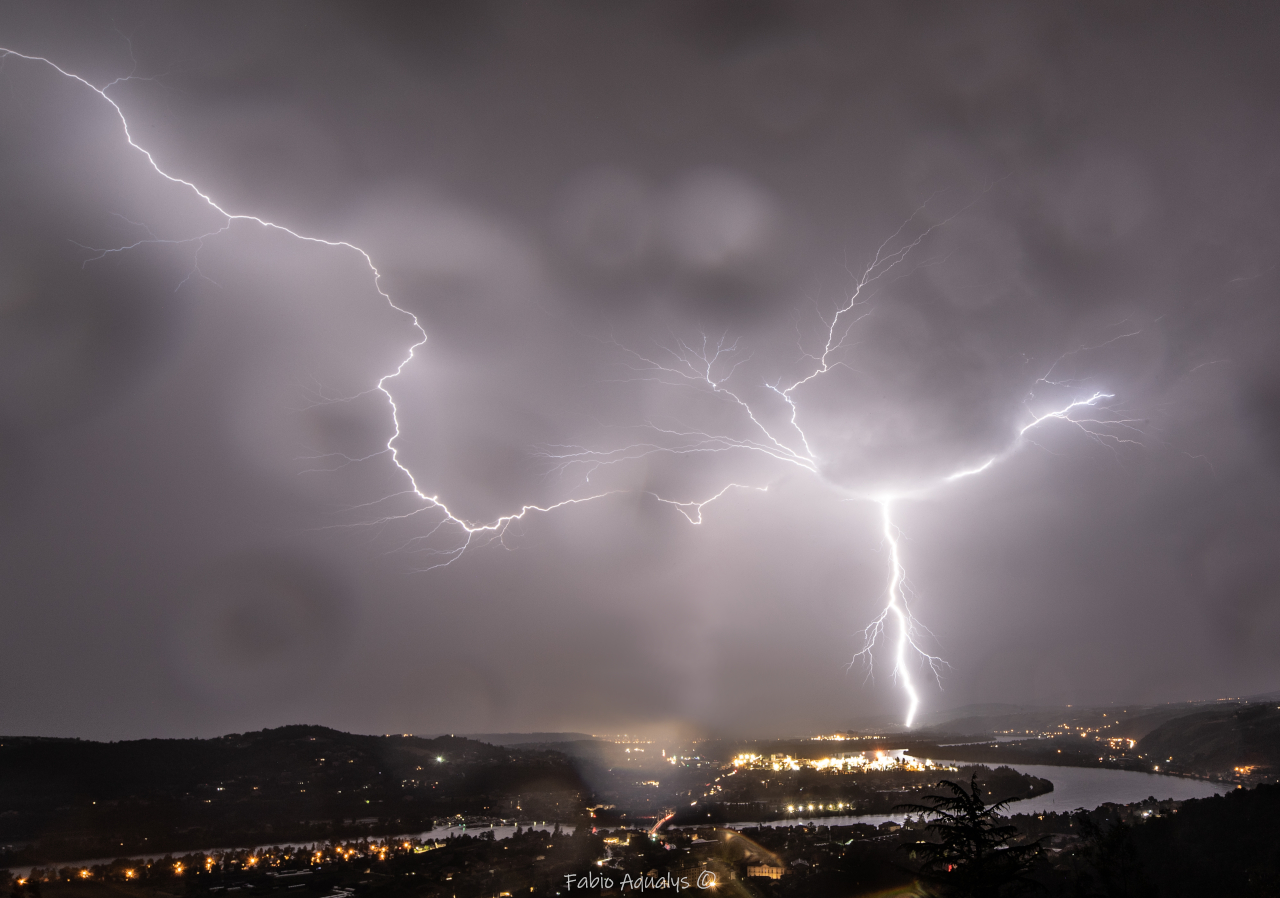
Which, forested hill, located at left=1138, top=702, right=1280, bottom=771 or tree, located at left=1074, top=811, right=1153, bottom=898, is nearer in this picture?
tree, located at left=1074, top=811, right=1153, bottom=898

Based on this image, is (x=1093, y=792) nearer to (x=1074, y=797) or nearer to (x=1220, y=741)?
(x=1074, y=797)

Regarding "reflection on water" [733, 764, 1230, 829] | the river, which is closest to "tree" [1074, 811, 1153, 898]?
"reflection on water" [733, 764, 1230, 829]

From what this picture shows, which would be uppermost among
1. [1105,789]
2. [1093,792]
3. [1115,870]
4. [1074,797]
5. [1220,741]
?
[1115,870]

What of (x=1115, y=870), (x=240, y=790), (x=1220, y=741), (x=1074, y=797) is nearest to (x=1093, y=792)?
(x=1074, y=797)

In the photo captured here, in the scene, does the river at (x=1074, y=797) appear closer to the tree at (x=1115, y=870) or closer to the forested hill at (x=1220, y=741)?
the forested hill at (x=1220, y=741)

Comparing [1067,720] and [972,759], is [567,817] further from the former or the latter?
[1067,720]

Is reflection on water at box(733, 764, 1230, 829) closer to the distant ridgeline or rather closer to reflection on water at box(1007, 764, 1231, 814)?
reflection on water at box(1007, 764, 1231, 814)

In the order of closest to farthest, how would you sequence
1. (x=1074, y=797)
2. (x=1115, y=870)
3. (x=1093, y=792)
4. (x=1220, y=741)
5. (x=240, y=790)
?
(x=1115, y=870) → (x=1074, y=797) → (x=1093, y=792) → (x=240, y=790) → (x=1220, y=741)
